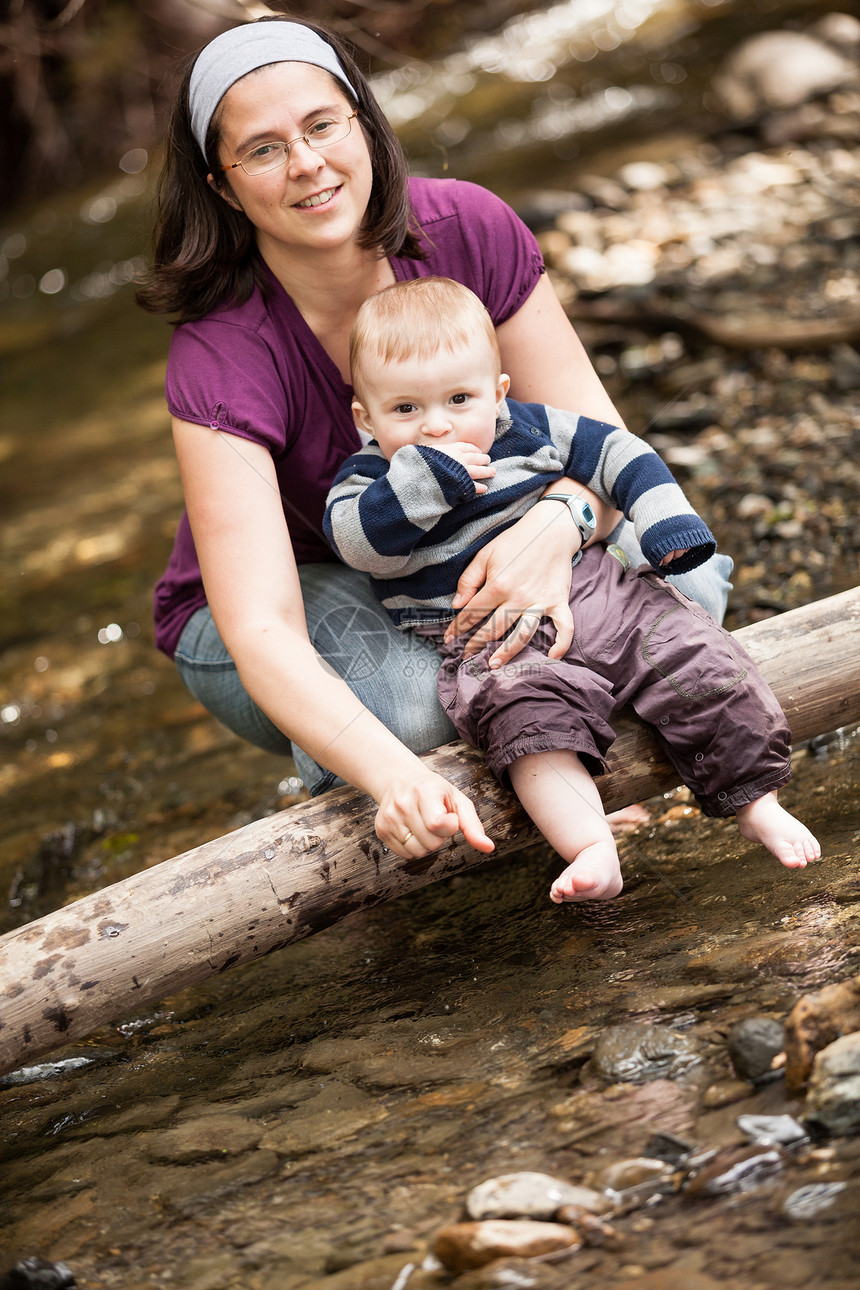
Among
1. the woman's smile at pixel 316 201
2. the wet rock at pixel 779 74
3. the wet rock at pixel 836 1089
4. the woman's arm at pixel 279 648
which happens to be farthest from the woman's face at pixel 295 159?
the wet rock at pixel 779 74

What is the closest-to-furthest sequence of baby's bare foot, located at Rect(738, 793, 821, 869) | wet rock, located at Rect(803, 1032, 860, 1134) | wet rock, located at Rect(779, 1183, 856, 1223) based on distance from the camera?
wet rock, located at Rect(779, 1183, 856, 1223), wet rock, located at Rect(803, 1032, 860, 1134), baby's bare foot, located at Rect(738, 793, 821, 869)

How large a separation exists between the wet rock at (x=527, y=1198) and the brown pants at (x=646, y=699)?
0.66 metres

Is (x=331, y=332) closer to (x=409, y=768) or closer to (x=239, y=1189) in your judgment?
(x=409, y=768)

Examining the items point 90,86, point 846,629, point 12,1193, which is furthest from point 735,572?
point 90,86

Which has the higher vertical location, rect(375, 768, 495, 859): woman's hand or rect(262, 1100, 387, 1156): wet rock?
rect(375, 768, 495, 859): woman's hand

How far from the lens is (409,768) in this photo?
5.97ft

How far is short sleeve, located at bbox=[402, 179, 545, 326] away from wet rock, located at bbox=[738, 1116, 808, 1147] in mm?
1581

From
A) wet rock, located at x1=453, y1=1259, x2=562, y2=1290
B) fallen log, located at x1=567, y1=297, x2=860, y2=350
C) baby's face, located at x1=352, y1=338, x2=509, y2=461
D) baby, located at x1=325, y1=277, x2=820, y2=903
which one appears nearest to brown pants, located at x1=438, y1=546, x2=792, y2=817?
baby, located at x1=325, y1=277, x2=820, y2=903

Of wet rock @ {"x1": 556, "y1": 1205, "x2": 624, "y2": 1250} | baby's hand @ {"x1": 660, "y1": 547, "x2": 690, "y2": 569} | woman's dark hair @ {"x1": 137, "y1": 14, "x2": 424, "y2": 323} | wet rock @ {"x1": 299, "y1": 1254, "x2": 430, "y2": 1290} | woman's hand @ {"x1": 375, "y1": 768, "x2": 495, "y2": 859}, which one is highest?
woman's dark hair @ {"x1": 137, "y1": 14, "x2": 424, "y2": 323}

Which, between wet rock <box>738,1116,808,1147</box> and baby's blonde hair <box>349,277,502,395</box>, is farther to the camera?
baby's blonde hair <box>349,277,502,395</box>

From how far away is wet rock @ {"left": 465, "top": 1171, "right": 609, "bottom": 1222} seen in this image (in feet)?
4.50

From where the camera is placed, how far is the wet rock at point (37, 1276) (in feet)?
4.77

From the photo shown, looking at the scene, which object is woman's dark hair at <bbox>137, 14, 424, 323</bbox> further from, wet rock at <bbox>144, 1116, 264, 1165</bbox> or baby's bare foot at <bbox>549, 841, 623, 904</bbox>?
wet rock at <bbox>144, 1116, 264, 1165</bbox>

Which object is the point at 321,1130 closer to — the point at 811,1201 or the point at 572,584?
the point at 811,1201
